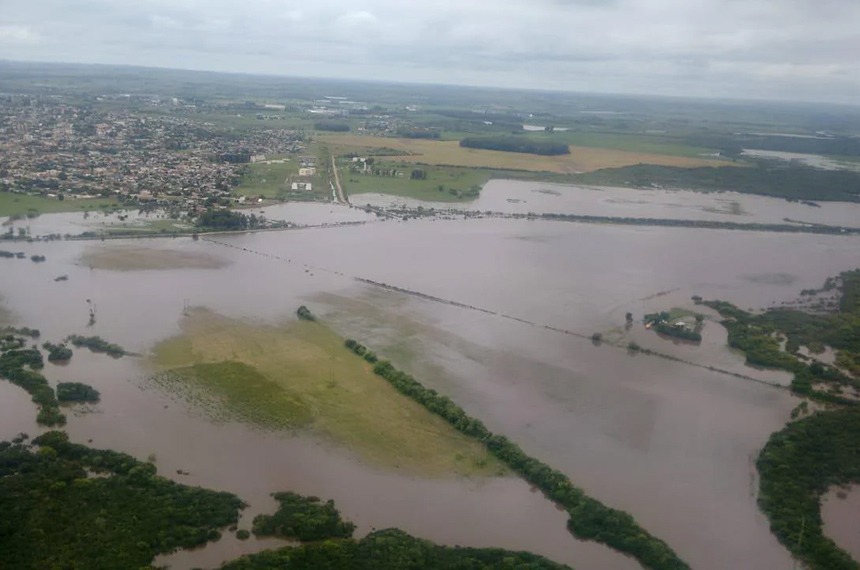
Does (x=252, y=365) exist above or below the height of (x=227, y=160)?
below

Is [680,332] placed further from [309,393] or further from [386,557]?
[386,557]

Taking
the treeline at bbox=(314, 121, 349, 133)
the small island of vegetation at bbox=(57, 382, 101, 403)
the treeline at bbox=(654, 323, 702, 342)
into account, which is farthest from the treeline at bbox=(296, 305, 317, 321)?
the treeline at bbox=(314, 121, 349, 133)

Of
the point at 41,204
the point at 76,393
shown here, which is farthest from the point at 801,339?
the point at 41,204

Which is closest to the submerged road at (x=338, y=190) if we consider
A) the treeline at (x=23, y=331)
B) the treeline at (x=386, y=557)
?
the treeline at (x=23, y=331)

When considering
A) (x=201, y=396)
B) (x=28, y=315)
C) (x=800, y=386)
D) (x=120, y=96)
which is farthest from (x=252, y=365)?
(x=120, y=96)

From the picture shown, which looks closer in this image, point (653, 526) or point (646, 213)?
point (653, 526)

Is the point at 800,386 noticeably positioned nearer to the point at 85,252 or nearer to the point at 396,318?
the point at 396,318
